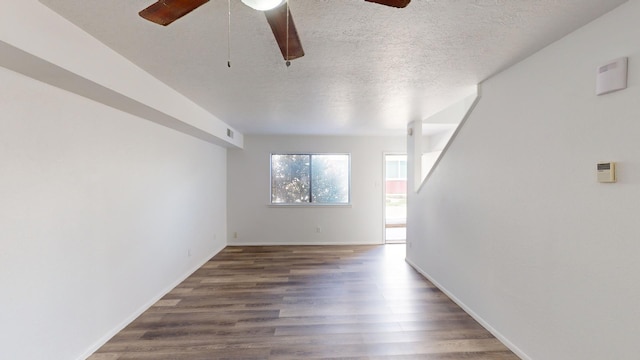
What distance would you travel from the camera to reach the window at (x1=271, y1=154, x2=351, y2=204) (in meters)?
5.56

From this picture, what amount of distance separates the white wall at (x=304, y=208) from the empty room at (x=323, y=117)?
5.54 feet

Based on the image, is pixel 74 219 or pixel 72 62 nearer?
pixel 72 62

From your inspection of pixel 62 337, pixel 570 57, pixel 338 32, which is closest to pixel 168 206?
pixel 62 337

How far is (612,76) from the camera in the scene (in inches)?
54.1

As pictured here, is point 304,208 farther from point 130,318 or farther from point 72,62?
point 72,62

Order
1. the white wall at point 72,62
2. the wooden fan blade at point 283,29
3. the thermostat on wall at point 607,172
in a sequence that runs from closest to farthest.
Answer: the wooden fan blade at point 283,29 → the white wall at point 72,62 → the thermostat on wall at point 607,172

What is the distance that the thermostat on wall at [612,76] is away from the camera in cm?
133

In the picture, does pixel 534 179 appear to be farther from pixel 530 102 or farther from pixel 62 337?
pixel 62 337

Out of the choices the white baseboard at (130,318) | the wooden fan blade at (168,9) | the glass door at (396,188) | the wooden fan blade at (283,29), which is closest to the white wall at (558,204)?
the wooden fan blade at (283,29)

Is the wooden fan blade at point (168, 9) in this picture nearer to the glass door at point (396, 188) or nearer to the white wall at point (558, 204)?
the white wall at point (558, 204)

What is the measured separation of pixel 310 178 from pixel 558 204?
4272 mm

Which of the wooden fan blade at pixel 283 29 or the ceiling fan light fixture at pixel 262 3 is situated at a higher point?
the wooden fan blade at pixel 283 29

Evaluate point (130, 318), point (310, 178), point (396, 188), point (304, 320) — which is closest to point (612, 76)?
point (304, 320)

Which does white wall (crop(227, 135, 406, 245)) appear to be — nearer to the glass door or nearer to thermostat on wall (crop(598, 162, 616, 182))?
the glass door
